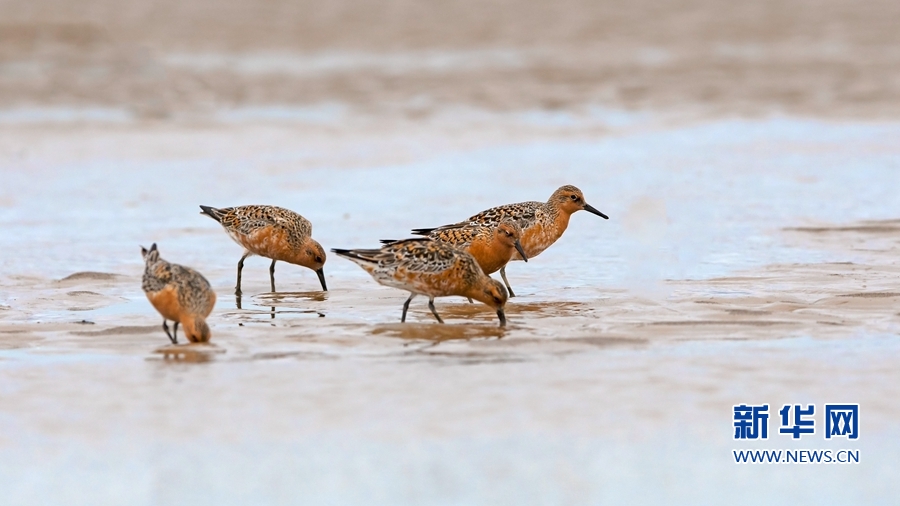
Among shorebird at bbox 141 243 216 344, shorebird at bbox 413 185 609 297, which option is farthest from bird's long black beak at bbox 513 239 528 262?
shorebird at bbox 141 243 216 344

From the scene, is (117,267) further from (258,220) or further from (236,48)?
(236,48)

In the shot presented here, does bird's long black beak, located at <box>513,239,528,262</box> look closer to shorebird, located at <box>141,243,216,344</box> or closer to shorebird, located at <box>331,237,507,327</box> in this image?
shorebird, located at <box>331,237,507,327</box>

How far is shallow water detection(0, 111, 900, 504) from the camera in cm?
644

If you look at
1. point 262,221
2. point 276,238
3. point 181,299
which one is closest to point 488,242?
point 276,238

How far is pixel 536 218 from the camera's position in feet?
39.4

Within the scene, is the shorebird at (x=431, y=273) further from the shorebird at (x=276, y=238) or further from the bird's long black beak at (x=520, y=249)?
the shorebird at (x=276, y=238)

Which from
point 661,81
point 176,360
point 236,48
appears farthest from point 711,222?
point 236,48

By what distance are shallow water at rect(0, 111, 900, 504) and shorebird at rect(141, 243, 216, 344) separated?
163mm

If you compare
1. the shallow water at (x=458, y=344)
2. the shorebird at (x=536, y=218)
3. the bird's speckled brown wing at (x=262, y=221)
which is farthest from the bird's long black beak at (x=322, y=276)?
the shorebird at (x=536, y=218)

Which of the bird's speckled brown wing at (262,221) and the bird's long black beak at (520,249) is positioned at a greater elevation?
the bird's speckled brown wing at (262,221)

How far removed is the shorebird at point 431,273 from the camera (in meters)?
9.91

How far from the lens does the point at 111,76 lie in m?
29.1

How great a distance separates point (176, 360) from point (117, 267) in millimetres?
4141

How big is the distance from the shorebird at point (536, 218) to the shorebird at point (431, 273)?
1.40 metres
